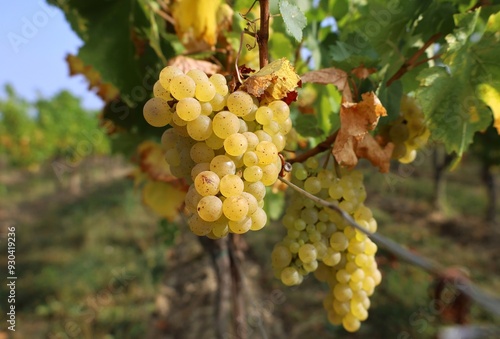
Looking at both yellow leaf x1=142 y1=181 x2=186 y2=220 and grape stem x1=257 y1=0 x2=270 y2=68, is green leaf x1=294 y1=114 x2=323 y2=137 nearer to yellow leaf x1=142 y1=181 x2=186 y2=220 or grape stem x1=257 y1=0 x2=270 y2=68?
grape stem x1=257 y1=0 x2=270 y2=68

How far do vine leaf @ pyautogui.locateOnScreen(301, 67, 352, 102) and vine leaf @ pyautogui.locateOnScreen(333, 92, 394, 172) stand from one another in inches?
2.7

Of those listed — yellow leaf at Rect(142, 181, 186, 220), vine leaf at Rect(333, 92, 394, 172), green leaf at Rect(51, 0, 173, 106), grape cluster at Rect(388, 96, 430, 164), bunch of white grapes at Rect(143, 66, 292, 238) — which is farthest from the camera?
yellow leaf at Rect(142, 181, 186, 220)

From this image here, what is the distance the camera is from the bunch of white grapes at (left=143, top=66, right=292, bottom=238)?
60cm

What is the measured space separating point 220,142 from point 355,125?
251mm

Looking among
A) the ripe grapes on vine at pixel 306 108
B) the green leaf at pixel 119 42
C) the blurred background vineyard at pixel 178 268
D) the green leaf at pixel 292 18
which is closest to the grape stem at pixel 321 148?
the ripe grapes on vine at pixel 306 108

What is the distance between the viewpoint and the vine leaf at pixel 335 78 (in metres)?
0.77

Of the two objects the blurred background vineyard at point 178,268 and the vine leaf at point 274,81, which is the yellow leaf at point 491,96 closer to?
the vine leaf at point 274,81

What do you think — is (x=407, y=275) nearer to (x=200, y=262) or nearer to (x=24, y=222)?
(x=200, y=262)

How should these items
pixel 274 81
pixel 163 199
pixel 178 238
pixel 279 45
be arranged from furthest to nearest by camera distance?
pixel 178 238
pixel 163 199
pixel 279 45
pixel 274 81

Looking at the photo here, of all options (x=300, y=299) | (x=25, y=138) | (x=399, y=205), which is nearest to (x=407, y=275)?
(x=300, y=299)

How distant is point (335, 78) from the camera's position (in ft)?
2.61

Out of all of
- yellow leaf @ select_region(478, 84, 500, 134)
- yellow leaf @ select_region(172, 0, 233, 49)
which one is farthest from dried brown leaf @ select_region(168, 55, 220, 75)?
yellow leaf @ select_region(478, 84, 500, 134)

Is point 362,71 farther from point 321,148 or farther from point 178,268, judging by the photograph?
point 178,268

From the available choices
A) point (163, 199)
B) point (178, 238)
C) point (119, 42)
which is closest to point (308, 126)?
point (119, 42)
